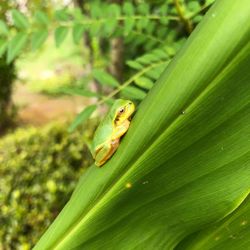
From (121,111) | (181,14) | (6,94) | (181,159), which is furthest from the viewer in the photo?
(6,94)

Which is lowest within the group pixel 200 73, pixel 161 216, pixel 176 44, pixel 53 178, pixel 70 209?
pixel 53 178

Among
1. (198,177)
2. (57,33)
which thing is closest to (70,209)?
(198,177)

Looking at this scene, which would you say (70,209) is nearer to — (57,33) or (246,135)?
(246,135)

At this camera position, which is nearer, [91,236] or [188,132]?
[188,132]

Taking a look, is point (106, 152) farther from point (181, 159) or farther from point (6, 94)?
point (6, 94)

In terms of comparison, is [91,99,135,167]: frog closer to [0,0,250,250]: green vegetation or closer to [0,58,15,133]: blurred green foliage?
[0,0,250,250]: green vegetation

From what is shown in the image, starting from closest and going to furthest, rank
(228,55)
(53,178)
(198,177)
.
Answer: (228,55), (198,177), (53,178)

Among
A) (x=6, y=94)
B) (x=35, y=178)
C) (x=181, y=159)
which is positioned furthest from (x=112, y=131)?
(x=6, y=94)
